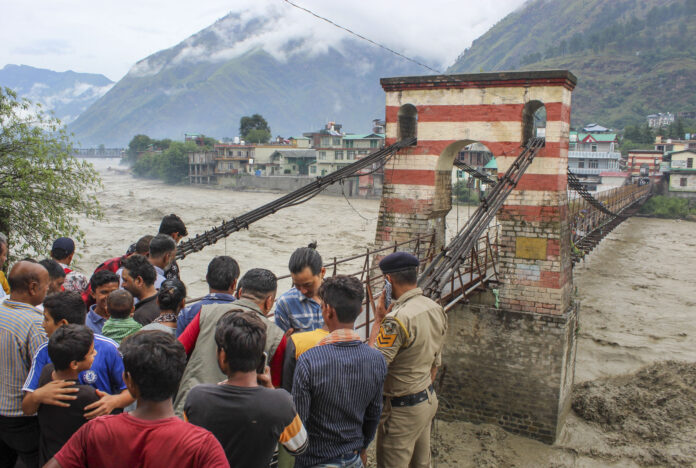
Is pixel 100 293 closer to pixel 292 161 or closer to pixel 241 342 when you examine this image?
pixel 241 342

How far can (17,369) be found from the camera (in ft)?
12.4

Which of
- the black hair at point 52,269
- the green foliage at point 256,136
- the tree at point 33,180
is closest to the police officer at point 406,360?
the black hair at point 52,269

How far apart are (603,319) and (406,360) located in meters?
18.4

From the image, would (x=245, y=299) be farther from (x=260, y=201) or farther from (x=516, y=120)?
(x=260, y=201)

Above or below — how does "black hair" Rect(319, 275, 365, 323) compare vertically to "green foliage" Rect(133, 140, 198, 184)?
below

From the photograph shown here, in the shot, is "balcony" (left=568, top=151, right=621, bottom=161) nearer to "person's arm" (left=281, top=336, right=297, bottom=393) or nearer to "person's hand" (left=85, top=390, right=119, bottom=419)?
"person's arm" (left=281, top=336, right=297, bottom=393)

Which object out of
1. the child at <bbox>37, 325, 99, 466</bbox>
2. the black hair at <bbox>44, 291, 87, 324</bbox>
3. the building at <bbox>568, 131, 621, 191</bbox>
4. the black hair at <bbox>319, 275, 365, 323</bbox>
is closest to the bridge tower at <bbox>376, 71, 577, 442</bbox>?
the black hair at <bbox>319, 275, 365, 323</bbox>

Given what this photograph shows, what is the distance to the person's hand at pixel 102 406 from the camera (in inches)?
124

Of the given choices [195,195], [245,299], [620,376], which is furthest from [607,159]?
[245,299]

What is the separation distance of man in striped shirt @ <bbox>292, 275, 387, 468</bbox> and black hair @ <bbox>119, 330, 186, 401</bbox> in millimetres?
853

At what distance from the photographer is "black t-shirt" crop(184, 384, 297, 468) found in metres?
2.79

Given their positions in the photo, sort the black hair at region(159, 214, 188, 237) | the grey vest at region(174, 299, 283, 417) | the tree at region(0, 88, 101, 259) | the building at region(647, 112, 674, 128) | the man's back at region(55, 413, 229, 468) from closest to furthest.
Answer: the man's back at region(55, 413, 229, 468) < the grey vest at region(174, 299, 283, 417) < the black hair at region(159, 214, 188, 237) < the tree at region(0, 88, 101, 259) < the building at region(647, 112, 674, 128)

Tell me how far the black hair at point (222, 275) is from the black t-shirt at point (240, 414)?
3.87ft

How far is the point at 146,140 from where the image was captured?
95.6 metres
